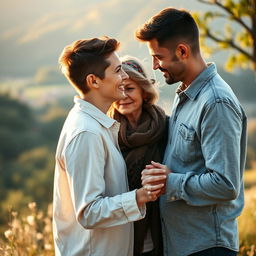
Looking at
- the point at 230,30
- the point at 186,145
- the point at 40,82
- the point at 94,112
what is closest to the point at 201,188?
the point at 186,145

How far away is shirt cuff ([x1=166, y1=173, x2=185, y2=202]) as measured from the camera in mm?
2449

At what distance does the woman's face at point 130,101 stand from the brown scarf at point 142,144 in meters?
0.12

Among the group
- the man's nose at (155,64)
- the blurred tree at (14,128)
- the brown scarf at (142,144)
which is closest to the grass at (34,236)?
the brown scarf at (142,144)

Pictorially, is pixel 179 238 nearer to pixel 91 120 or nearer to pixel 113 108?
pixel 91 120

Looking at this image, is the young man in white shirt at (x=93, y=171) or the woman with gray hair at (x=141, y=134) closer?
the young man in white shirt at (x=93, y=171)

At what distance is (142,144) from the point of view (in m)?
3.04

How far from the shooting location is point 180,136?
8.54ft

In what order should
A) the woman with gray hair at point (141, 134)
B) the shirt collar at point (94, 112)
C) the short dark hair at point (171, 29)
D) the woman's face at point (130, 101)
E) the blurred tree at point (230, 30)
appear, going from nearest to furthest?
the shirt collar at point (94, 112) → the short dark hair at point (171, 29) → the woman with gray hair at point (141, 134) → the woman's face at point (130, 101) → the blurred tree at point (230, 30)

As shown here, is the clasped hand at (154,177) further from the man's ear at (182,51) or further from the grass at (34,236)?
the grass at (34,236)

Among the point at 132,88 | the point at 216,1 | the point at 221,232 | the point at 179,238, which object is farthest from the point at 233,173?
the point at 216,1

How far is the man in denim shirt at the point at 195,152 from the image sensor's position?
234 centimetres

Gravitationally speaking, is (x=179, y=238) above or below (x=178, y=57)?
below

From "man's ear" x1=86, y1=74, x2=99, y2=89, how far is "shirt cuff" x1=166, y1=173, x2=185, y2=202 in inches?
27.3

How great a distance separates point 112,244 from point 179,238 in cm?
41
